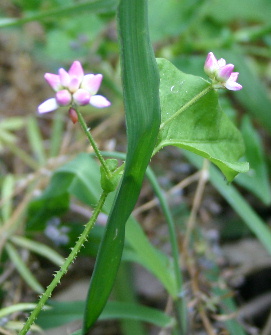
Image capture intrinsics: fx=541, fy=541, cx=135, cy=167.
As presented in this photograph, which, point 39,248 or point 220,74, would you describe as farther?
point 39,248

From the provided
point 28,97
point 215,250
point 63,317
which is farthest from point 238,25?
point 63,317

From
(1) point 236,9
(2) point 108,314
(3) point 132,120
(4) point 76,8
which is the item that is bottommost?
(2) point 108,314

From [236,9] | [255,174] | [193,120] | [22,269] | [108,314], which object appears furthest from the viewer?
[236,9]

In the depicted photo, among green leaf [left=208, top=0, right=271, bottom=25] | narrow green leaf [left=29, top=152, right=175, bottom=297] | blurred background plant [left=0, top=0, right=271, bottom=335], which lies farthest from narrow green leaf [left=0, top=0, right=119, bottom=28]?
green leaf [left=208, top=0, right=271, bottom=25]

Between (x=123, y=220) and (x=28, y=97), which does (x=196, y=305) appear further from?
(x=28, y=97)

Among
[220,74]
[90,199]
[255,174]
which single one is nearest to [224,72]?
[220,74]

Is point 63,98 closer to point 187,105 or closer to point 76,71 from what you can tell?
point 76,71

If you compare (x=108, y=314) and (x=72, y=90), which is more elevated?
(x=72, y=90)
